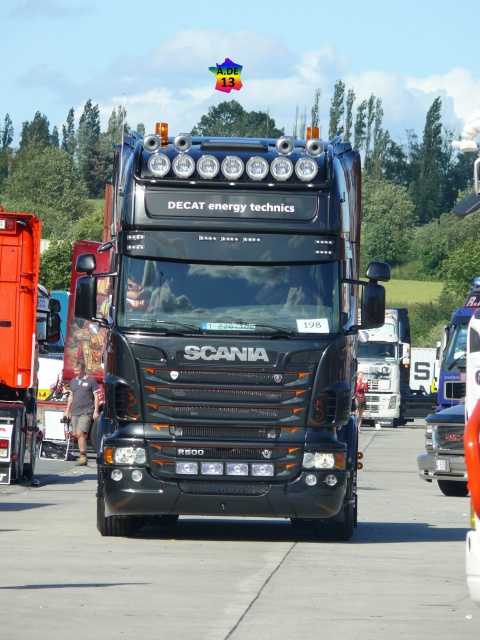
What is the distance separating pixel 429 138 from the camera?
535 ft

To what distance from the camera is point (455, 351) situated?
1113 inches

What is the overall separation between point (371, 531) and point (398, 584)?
463 cm

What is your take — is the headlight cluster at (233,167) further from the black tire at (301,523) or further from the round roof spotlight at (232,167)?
the black tire at (301,523)

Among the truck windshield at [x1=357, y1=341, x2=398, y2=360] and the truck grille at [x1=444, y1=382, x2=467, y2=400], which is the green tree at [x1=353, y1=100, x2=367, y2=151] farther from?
the truck grille at [x1=444, y1=382, x2=467, y2=400]

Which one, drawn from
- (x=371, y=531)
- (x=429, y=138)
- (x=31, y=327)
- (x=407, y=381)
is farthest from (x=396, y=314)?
(x=429, y=138)

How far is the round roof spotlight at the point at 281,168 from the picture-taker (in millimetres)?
13773

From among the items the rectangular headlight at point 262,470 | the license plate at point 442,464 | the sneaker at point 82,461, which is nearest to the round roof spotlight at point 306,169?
the rectangular headlight at point 262,470

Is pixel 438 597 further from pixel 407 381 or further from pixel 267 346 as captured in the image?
pixel 407 381

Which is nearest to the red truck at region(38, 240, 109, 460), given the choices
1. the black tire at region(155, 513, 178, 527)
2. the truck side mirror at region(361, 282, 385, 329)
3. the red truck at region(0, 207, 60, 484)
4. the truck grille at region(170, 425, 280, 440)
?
the red truck at region(0, 207, 60, 484)

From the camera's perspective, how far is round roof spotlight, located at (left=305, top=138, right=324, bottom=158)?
45.8 feet

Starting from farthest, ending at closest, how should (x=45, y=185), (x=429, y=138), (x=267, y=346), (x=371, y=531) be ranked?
(x=429, y=138) < (x=45, y=185) < (x=371, y=531) < (x=267, y=346)

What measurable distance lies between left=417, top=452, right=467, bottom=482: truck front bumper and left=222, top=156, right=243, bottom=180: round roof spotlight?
8.78m

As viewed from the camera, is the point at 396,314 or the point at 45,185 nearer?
the point at 396,314

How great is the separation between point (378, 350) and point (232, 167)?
3813 cm
